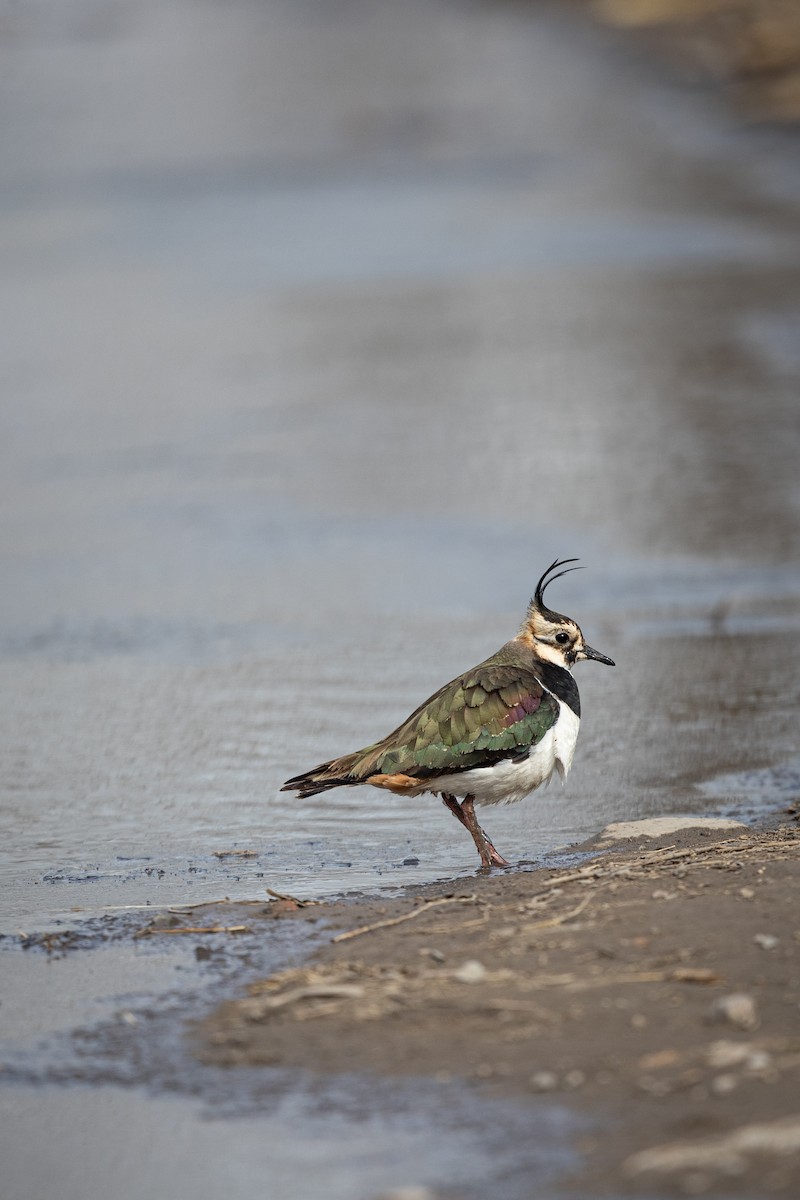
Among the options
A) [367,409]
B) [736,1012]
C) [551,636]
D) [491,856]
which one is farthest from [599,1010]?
[367,409]

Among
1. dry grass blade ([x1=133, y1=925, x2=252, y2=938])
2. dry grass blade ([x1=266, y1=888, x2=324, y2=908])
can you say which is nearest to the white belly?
dry grass blade ([x1=266, y1=888, x2=324, y2=908])

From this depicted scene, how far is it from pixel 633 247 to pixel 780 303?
4.12m

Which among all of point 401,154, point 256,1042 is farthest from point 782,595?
point 401,154

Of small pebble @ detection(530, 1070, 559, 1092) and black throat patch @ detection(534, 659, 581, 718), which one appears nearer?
small pebble @ detection(530, 1070, 559, 1092)

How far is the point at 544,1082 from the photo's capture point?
4266 mm

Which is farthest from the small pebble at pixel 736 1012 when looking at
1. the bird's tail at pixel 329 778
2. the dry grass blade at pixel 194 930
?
the bird's tail at pixel 329 778

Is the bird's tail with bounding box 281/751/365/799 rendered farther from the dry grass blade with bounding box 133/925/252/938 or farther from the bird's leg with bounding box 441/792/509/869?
the dry grass blade with bounding box 133/925/252/938

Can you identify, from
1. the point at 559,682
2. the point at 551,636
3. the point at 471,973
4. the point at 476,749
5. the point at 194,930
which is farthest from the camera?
the point at 551,636

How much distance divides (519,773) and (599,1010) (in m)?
2.27

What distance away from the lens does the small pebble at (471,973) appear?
4.84 m

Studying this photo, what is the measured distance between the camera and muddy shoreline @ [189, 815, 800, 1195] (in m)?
3.94

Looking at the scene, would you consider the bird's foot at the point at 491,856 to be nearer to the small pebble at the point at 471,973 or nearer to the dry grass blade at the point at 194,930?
the dry grass blade at the point at 194,930

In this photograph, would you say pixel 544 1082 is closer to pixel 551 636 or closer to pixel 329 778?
pixel 329 778

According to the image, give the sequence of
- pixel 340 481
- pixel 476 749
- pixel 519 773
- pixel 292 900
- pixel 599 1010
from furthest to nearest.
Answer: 1. pixel 340 481
2. pixel 519 773
3. pixel 476 749
4. pixel 292 900
5. pixel 599 1010
